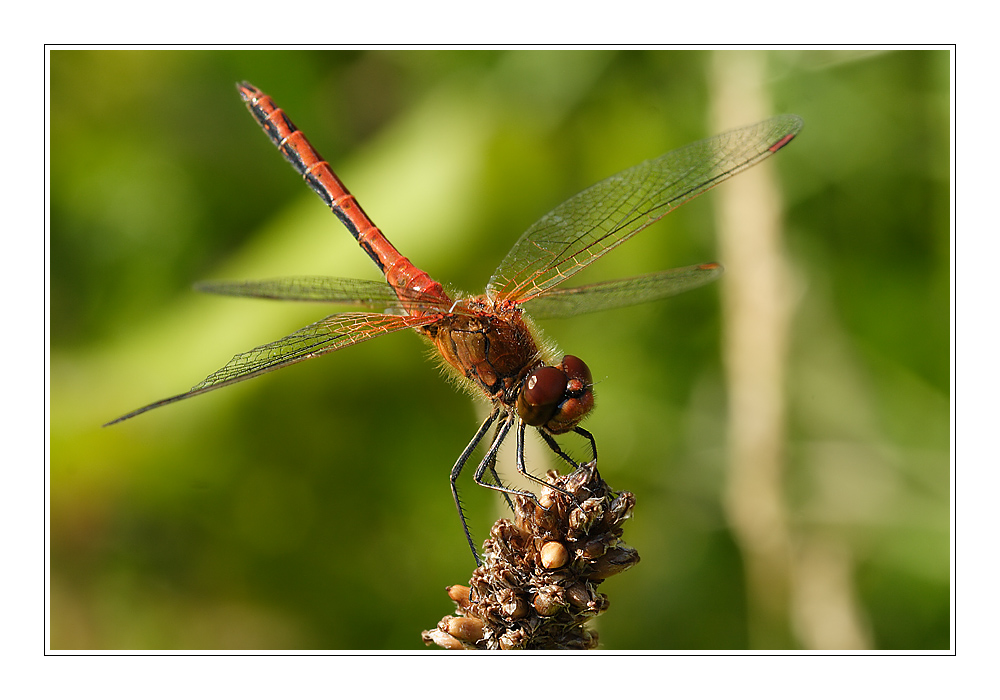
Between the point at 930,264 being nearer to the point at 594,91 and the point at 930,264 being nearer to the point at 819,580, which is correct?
the point at 819,580

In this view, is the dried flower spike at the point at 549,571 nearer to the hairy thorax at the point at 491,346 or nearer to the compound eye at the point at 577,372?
the compound eye at the point at 577,372

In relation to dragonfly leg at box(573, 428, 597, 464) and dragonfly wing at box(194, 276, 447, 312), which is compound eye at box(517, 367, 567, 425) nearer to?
dragonfly leg at box(573, 428, 597, 464)

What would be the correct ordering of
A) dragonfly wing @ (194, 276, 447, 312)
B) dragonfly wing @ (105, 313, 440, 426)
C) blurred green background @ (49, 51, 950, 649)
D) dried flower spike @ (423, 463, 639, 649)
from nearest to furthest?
dried flower spike @ (423, 463, 639, 649), dragonfly wing @ (194, 276, 447, 312), dragonfly wing @ (105, 313, 440, 426), blurred green background @ (49, 51, 950, 649)

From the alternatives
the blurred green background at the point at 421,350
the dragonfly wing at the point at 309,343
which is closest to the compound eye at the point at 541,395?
the dragonfly wing at the point at 309,343

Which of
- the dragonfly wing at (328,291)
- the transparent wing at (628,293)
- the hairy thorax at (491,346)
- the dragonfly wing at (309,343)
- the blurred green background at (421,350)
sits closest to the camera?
the dragonfly wing at (328,291)

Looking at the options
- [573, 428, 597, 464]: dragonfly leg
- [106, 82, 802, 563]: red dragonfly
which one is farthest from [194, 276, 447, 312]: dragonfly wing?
[573, 428, 597, 464]: dragonfly leg

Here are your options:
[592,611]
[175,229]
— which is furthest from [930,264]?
[175,229]
